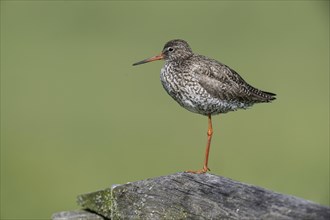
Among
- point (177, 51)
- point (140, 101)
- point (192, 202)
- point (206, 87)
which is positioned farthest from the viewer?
point (140, 101)

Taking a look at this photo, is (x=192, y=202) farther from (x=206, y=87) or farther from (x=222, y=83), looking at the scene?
(x=222, y=83)

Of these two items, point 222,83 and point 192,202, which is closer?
point 192,202

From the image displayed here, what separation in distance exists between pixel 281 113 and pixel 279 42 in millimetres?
3724

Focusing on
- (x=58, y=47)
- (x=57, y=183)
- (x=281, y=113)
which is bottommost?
(x=57, y=183)

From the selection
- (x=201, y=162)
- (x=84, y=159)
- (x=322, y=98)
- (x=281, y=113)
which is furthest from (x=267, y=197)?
(x=322, y=98)

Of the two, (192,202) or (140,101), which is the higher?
(140,101)

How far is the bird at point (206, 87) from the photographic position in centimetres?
560

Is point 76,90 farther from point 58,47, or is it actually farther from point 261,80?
point 261,80

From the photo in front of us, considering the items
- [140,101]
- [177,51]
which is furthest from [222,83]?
[140,101]

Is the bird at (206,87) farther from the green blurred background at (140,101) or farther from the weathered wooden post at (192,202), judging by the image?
the green blurred background at (140,101)

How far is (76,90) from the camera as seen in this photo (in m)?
13.4

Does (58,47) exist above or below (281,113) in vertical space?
above

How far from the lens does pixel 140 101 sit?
1282 cm

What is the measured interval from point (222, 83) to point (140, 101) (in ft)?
23.4
